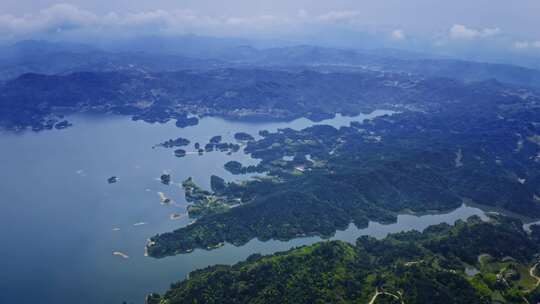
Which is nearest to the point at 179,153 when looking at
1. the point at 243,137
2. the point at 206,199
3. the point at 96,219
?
the point at 243,137

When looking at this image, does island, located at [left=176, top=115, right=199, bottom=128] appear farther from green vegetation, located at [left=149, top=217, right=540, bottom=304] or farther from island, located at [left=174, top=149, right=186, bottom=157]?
green vegetation, located at [left=149, top=217, right=540, bottom=304]

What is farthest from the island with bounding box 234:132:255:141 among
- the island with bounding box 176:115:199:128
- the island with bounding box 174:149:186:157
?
the island with bounding box 176:115:199:128

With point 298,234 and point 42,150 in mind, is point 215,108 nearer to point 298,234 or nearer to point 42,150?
point 42,150

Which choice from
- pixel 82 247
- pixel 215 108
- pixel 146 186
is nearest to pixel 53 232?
pixel 82 247

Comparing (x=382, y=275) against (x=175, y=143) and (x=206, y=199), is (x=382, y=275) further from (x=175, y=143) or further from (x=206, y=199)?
(x=175, y=143)

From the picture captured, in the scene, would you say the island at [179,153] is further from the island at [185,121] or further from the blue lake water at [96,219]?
the island at [185,121]

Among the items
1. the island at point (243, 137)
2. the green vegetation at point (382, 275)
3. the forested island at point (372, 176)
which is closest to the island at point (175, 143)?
the island at point (243, 137)

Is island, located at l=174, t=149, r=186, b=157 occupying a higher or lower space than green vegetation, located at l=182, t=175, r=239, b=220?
lower
